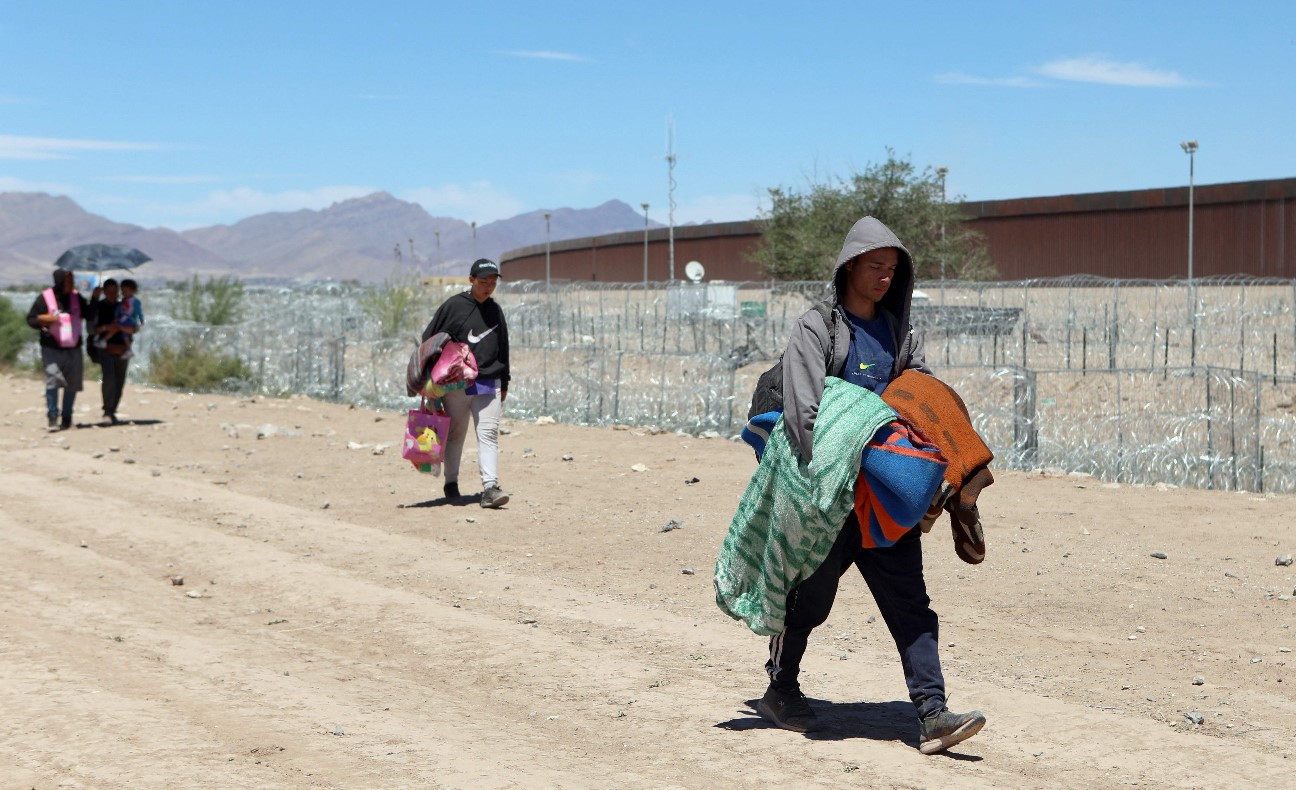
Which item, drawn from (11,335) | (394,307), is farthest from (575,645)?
(11,335)

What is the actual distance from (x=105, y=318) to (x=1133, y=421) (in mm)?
10696

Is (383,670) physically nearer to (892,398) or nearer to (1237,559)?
(892,398)

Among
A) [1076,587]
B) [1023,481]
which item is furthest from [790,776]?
[1023,481]

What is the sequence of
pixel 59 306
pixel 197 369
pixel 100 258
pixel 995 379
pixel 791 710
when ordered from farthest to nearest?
pixel 100 258, pixel 197 369, pixel 59 306, pixel 995 379, pixel 791 710

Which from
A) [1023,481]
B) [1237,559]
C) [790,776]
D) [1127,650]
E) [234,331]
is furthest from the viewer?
[234,331]

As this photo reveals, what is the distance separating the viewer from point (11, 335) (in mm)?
27453

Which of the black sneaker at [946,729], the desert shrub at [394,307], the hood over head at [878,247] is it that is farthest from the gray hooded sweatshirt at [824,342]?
the desert shrub at [394,307]

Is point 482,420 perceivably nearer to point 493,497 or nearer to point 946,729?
point 493,497

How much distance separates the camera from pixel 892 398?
464 centimetres

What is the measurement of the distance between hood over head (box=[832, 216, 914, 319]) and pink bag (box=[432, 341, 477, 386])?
17.4ft

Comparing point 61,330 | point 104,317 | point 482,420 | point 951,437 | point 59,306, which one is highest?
point 59,306

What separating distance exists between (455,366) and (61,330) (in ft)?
24.8

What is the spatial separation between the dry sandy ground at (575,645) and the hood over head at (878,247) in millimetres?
1429

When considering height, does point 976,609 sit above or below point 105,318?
below
